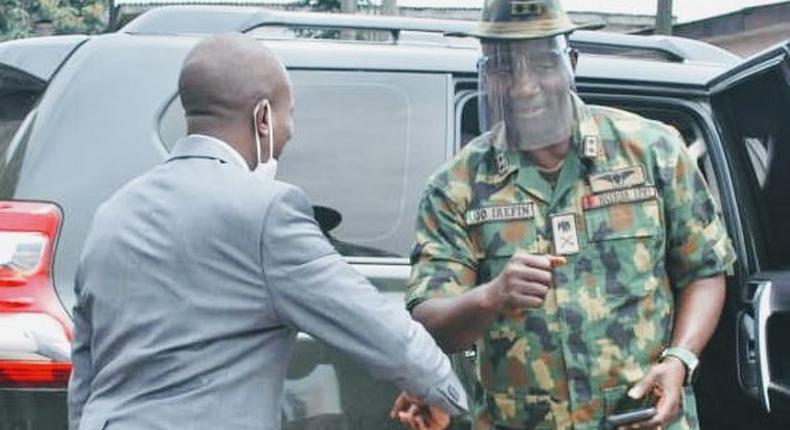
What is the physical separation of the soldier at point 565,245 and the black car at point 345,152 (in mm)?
424

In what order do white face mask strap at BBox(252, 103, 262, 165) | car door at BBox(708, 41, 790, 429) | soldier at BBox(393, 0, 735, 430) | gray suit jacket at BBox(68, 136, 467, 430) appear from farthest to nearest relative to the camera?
car door at BBox(708, 41, 790, 429) → soldier at BBox(393, 0, 735, 430) → white face mask strap at BBox(252, 103, 262, 165) → gray suit jacket at BBox(68, 136, 467, 430)

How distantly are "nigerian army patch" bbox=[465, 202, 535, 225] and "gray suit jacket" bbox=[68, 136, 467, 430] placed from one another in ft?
1.66

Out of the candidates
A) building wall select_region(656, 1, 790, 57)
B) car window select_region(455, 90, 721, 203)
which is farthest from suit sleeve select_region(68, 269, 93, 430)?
building wall select_region(656, 1, 790, 57)

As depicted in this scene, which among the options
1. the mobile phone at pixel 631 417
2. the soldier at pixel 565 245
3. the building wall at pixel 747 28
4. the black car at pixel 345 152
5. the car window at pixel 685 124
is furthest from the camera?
the building wall at pixel 747 28

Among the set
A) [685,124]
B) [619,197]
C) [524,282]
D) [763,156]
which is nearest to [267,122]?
[524,282]

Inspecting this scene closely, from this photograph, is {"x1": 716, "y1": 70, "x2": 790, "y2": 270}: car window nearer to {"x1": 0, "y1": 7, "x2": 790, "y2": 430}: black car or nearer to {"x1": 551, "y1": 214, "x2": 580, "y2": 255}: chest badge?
{"x1": 0, "y1": 7, "x2": 790, "y2": 430}: black car

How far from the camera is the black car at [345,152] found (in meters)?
2.54

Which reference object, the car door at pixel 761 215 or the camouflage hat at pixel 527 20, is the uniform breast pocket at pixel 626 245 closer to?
the camouflage hat at pixel 527 20

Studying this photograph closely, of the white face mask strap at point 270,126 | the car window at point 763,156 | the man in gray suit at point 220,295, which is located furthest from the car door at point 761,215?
the white face mask strap at point 270,126

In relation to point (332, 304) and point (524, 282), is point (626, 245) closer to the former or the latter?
point (524, 282)

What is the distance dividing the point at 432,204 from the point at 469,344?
0.31 metres

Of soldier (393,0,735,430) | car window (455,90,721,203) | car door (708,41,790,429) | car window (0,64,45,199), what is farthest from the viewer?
car window (455,90,721,203)

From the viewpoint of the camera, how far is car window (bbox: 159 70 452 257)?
2875 mm

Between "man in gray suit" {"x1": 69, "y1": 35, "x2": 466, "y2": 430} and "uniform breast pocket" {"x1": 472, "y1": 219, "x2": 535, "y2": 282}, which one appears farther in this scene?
"uniform breast pocket" {"x1": 472, "y1": 219, "x2": 535, "y2": 282}
